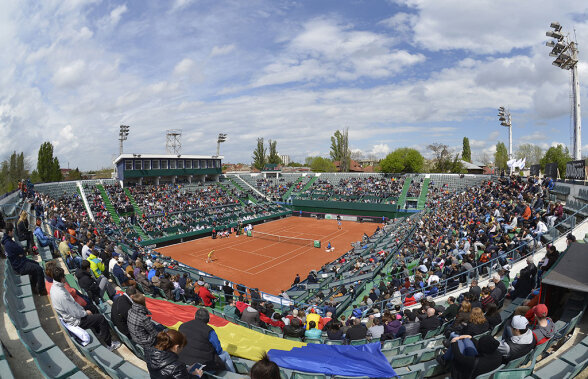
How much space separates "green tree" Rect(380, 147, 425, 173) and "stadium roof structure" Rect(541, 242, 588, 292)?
64.2 meters

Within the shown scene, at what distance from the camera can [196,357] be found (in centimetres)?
463

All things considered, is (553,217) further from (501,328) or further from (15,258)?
(15,258)

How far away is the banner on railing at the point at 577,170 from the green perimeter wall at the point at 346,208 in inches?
1066

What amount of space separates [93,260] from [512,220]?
1853 centimetres

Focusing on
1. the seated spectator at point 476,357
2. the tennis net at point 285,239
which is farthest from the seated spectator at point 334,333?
the tennis net at point 285,239

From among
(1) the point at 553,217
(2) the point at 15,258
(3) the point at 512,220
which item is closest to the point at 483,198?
A: (3) the point at 512,220

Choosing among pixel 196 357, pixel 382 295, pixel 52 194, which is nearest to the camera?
pixel 196 357

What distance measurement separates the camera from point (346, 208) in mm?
51969

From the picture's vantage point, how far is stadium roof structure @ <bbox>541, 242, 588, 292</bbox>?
6.87 meters

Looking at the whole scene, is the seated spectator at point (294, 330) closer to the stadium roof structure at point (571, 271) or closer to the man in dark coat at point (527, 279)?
the stadium roof structure at point (571, 271)

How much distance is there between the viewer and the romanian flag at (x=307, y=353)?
547cm

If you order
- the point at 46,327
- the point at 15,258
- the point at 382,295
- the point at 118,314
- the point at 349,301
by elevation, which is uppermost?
the point at 15,258

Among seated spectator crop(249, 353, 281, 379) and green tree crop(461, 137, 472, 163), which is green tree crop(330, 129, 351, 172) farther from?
seated spectator crop(249, 353, 281, 379)

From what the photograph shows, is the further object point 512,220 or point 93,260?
point 512,220
